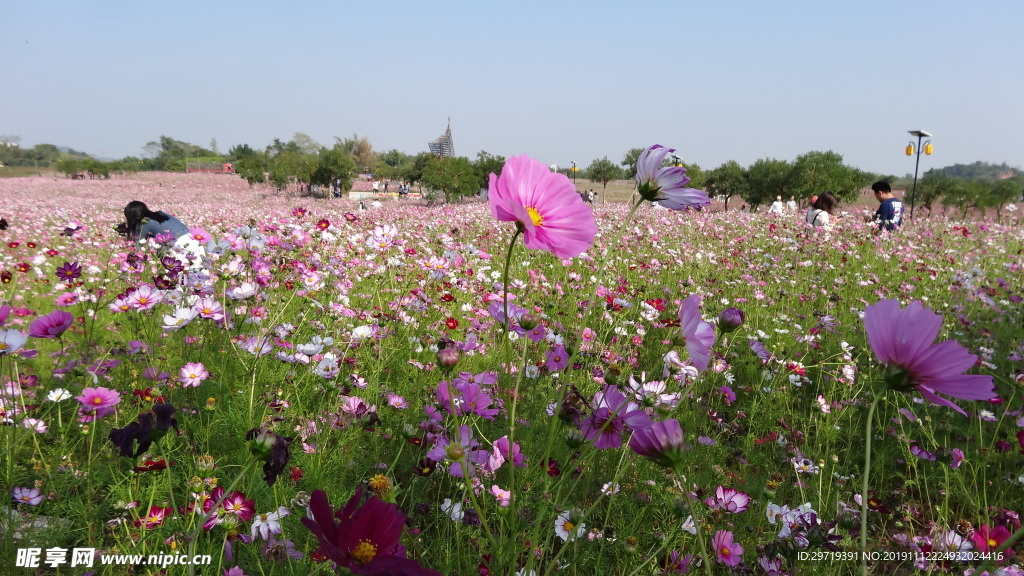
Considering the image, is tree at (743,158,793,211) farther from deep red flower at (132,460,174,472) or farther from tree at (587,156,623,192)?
deep red flower at (132,460,174,472)

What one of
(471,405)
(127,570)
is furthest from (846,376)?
(127,570)

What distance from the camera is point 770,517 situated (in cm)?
125

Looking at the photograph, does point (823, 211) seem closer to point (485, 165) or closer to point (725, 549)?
point (725, 549)

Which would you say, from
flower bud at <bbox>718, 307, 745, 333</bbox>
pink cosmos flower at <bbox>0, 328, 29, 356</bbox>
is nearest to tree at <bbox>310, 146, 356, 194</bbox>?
pink cosmos flower at <bbox>0, 328, 29, 356</bbox>

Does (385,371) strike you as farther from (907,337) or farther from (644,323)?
(907,337)

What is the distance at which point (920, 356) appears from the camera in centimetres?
48

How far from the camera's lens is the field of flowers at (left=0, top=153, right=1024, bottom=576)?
2.15ft

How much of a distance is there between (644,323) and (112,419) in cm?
227

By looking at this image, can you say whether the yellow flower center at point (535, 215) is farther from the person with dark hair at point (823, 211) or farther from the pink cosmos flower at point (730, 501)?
the person with dark hair at point (823, 211)

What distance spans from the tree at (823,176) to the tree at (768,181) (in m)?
0.58

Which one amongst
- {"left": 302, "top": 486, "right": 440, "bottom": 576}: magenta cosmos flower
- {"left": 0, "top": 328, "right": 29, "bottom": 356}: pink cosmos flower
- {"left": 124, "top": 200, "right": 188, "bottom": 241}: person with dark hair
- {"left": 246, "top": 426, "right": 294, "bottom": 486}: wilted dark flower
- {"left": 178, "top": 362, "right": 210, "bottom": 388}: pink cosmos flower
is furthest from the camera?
{"left": 124, "top": 200, "right": 188, "bottom": 241}: person with dark hair

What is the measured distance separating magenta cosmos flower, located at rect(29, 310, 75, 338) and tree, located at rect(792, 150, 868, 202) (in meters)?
21.1

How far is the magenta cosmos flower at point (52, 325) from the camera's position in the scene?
45.8 inches

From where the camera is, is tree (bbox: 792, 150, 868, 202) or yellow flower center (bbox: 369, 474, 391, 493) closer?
yellow flower center (bbox: 369, 474, 391, 493)
